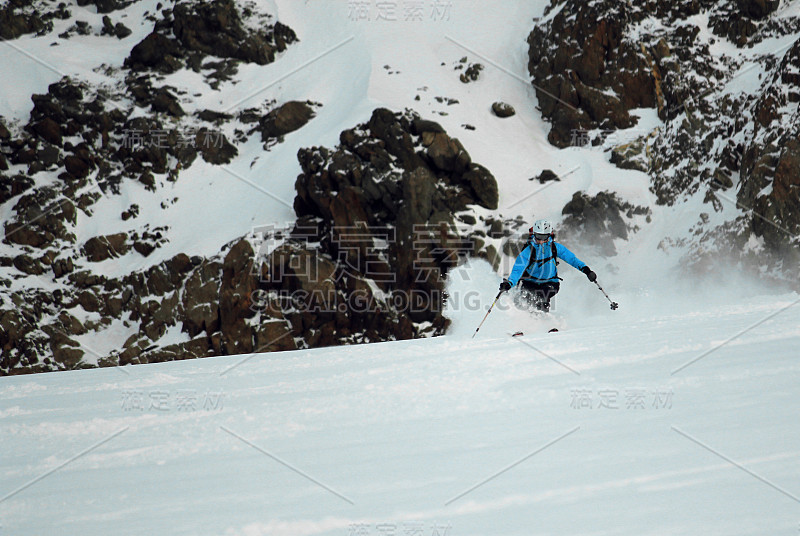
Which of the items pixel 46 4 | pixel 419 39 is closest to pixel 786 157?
pixel 419 39

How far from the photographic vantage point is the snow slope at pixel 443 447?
208 cm

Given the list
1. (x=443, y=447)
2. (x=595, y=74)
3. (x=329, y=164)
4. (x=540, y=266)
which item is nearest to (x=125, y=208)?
(x=329, y=164)

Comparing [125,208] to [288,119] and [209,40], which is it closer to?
[288,119]

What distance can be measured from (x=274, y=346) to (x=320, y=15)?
26.4 meters

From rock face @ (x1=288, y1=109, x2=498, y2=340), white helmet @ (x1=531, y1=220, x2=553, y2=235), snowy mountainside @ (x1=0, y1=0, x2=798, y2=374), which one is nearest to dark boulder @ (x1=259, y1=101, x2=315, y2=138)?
snowy mountainside @ (x1=0, y1=0, x2=798, y2=374)

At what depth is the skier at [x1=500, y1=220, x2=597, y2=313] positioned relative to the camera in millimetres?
8711

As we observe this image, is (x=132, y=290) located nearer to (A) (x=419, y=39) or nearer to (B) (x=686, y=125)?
(A) (x=419, y=39)

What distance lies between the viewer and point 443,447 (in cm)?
268

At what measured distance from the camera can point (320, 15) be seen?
134 feet

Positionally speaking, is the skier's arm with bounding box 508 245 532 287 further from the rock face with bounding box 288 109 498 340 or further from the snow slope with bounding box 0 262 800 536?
the rock face with bounding box 288 109 498 340

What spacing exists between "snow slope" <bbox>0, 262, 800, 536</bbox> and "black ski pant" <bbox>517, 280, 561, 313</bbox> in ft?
14.3

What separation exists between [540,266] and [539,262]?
83 millimetres

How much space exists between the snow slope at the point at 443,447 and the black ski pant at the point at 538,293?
4.36 m

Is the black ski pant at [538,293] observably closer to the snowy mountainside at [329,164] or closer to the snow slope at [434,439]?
the snow slope at [434,439]
